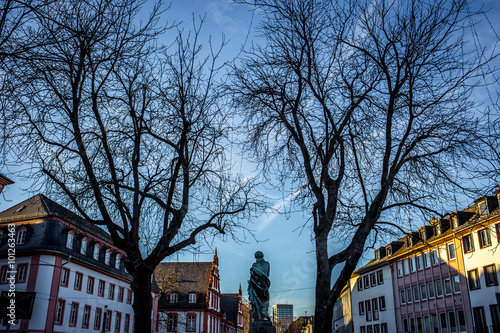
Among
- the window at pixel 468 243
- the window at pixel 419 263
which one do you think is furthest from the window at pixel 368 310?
the window at pixel 468 243

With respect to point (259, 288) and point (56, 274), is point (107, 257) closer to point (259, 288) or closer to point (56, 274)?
point (56, 274)

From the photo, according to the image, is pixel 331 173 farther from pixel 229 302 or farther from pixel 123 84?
pixel 229 302

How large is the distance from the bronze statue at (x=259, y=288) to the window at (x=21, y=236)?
24.7 meters

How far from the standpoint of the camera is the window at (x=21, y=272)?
30.2 metres

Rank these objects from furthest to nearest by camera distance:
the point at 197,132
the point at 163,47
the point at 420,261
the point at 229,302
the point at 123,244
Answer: the point at 229,302 < the point at 420,261 < the point at 197,132 < the point at 163,47 < the point at 123,244

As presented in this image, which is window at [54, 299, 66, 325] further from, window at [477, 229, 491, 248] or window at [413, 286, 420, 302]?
window at [477, 229, 491, 248]

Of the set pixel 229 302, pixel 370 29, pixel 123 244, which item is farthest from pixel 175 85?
pixel 229 302

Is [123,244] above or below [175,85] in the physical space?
below

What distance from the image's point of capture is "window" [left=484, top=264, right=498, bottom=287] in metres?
30.8

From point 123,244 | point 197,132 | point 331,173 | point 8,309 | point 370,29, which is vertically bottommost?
point 8,309

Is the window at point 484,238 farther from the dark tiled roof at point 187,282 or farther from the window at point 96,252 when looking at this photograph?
the dark tiled roof at point 187,282

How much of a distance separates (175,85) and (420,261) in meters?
37.6

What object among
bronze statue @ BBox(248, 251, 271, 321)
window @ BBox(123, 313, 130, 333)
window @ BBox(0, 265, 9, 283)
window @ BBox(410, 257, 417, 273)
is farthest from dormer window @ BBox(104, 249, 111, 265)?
window @ BBox(410, 257, 417, 273)

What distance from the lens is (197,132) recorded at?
9711 millimetres
